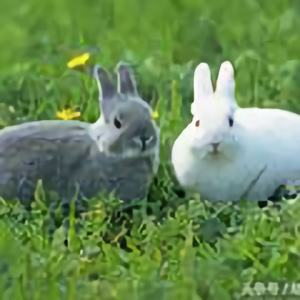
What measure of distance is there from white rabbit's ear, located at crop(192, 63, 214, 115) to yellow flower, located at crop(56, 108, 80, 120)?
213 mm

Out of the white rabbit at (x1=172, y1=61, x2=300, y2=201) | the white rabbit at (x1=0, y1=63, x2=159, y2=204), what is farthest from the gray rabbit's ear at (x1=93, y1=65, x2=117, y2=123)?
the white rabbit at (x1=172, y1=61, x2=300, y2=201)

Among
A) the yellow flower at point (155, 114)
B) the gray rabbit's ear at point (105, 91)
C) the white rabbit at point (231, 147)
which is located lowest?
the white rabbit at point (231, 147)

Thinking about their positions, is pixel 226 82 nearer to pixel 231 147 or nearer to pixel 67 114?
pixel 231 147

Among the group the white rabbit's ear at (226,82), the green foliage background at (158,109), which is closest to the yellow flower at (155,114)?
the green foliage background at (158,109)

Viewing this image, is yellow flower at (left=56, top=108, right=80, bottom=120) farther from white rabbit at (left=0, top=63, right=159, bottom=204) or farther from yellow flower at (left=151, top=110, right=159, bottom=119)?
yellow flower at (left=151, top=110, right=159, bottom=119)

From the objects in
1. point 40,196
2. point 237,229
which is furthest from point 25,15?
point 237,229

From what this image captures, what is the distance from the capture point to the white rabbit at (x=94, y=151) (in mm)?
604

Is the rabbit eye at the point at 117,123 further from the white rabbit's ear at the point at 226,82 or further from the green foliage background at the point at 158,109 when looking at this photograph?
the white rabbit's ear at the point at 226,82

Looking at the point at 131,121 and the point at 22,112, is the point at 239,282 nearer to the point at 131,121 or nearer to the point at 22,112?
the point at 131,121

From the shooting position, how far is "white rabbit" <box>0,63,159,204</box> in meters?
0.60

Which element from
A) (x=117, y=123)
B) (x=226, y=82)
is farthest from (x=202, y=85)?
(x=117, y=123)

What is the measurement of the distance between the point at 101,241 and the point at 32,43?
0.38 meters

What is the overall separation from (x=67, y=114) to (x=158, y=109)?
17 cm

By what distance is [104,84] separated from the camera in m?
0.61
